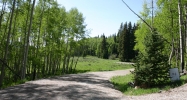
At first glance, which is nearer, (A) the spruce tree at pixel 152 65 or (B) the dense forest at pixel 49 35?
(A) the spruce tree at pixel 152 65

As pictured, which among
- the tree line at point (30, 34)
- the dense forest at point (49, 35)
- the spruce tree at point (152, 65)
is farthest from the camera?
the tree line at point (30, 34)

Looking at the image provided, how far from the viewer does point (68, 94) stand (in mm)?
9414

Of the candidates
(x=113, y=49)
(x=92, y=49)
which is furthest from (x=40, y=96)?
(x=92, y=49)

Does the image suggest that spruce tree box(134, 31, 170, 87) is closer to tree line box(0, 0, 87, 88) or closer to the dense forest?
the dense forest

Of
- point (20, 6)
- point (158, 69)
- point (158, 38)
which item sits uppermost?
point (20, 6)

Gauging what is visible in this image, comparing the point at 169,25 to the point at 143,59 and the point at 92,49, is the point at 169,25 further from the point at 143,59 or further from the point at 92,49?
the point at 92,49

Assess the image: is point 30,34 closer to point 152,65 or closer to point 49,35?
point 49,35

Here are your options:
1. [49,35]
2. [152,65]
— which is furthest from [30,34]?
[152,65]

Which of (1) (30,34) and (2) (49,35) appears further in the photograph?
(2) (49,35)

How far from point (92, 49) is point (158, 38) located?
360 feet

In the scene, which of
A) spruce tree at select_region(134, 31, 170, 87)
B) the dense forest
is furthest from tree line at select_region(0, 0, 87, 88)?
spruce tree at select_region(134, 31, 170, 87)

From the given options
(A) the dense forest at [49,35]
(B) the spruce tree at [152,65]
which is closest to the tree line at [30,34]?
(A) the dense forest at [49,35]

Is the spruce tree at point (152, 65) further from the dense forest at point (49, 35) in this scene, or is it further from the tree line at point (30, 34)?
the tree line at point (30, 34)

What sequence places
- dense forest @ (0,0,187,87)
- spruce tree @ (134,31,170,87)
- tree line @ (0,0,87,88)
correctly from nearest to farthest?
1. spruce tree @ (134,31,170,87)
2. dense forest @ (0,0,187,87)
3. tree line @ (0,0,87,88)
